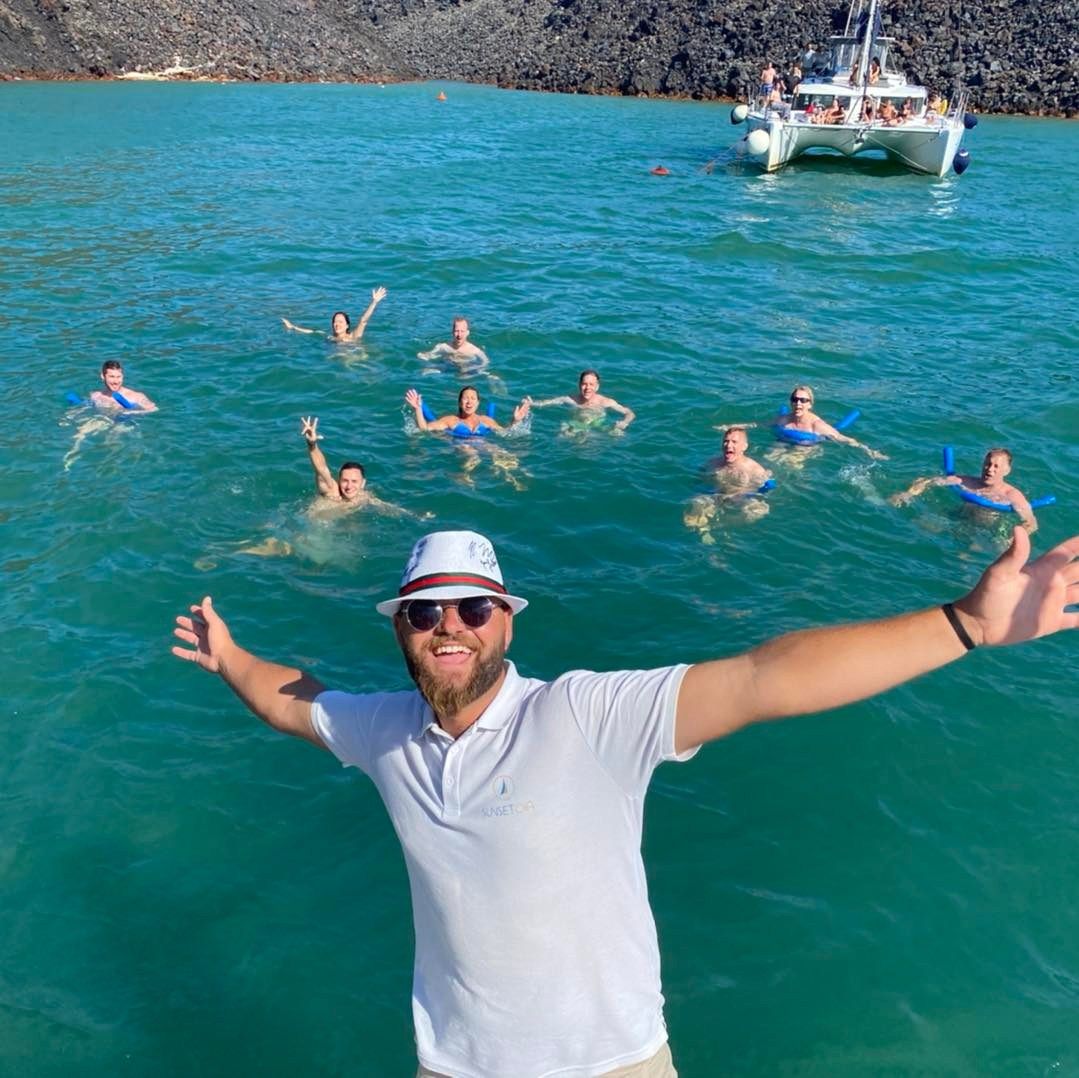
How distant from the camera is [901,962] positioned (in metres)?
5.49

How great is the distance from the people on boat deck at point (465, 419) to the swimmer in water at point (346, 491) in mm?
1944

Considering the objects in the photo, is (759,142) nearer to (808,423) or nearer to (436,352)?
(436,352)

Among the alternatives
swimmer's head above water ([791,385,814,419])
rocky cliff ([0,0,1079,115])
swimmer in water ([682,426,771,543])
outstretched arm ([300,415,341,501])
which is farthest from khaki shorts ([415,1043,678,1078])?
rocky cliff ([0,0,1079,115])

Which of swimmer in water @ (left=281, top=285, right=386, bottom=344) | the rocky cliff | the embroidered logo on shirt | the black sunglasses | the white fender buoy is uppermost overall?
the rocky cliff

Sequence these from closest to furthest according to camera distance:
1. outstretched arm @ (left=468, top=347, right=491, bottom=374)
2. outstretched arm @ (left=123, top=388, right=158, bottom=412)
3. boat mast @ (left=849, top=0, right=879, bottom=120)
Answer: outstretched arm @ (left=123, top=388, right=158, bottom=412), outstretched arm @ (left=468, top=347, right=491, bottom=374), boat mast @ (left=849, top=0, right=879, bottom=120)

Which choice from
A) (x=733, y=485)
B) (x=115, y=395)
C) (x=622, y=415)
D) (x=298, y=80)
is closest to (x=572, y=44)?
(x=298, y=80)

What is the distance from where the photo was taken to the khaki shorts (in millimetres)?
2840

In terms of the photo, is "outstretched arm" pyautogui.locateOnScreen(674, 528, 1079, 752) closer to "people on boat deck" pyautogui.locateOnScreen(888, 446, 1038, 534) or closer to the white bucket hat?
the white bucket hat

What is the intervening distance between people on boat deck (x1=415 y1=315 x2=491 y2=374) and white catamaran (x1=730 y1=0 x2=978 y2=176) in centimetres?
2246

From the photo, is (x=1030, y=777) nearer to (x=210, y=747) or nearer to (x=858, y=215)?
(x=210, y=747)

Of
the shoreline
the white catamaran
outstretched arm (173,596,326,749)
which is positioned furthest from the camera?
the shoreline

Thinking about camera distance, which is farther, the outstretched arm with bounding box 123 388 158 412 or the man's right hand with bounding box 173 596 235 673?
the outstretched arm with bounding box 123 388 158 412

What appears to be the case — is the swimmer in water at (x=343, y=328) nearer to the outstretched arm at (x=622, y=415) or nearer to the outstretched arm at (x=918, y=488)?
the outstretched arm at (x=622, y=415)

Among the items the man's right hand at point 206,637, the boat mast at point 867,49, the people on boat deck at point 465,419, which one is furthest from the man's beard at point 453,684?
the boat mast at point 867,49
